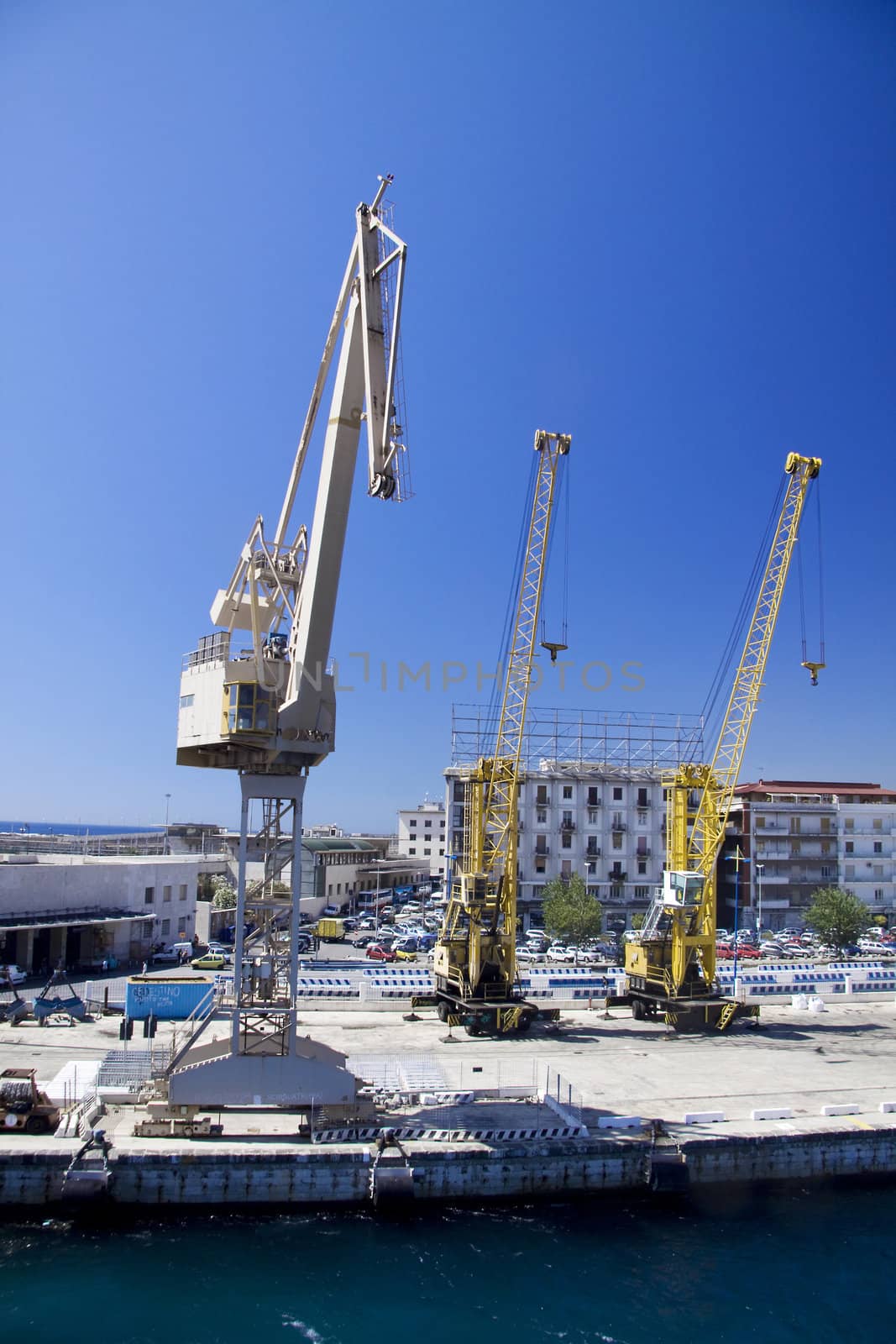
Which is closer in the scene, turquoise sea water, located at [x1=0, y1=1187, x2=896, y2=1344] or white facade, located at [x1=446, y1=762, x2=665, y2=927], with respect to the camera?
turquoise sea water, located at [x1=0, y1=1187, x2=896, y2=1344]

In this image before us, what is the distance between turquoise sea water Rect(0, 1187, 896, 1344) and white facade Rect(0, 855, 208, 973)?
2533 cm

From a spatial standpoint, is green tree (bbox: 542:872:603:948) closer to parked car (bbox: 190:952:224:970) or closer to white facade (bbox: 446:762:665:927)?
white facade (bbox: 446:762:665:927)

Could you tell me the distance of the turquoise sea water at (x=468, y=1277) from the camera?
16.5m

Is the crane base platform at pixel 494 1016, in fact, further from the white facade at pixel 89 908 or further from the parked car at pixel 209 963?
the white facade at pixel 89 908

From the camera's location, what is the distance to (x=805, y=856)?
7312cm

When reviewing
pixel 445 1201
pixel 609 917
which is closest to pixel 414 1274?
pixel 445 1201

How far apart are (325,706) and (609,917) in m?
54.7

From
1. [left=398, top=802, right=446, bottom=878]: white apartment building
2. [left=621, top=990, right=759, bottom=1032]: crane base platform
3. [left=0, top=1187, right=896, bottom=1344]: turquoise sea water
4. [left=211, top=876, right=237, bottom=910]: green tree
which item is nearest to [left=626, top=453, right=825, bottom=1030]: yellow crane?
[left=621, top=990, right=759, bottom=1032]: crane base platform

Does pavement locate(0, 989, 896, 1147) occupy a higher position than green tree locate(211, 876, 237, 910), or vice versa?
green tree locate(211, 876, 237, 910)

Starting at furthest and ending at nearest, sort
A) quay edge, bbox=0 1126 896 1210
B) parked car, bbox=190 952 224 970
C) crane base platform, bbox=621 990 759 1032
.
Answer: parked car, bbox=190 952 224 970 < crane base platform, bbox=621 990 759 1032 < quay edge, bbox=0 1126 896 1210

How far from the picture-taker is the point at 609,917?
7200cm

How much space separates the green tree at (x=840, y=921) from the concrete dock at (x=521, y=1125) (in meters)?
24.8

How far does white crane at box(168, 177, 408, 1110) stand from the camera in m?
22.1

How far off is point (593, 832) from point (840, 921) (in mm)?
22556
